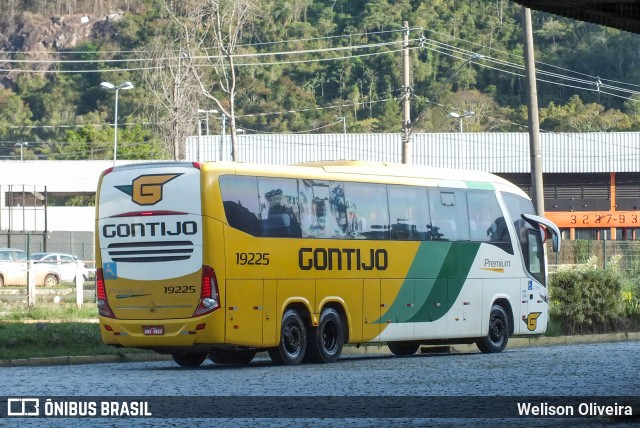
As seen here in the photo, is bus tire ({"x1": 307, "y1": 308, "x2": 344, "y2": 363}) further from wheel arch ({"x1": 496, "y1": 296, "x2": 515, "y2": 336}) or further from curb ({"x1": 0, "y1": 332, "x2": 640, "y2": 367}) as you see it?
wheel arch ({"x1": 496, "y1": 296, "x2": 515, "y2": 336})

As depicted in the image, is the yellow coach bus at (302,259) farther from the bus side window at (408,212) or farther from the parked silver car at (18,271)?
the parked silver car at (18,271)

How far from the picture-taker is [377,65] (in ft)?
417

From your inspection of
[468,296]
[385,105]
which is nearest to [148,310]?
[468,296]

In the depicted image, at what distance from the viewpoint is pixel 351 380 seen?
59.1 feet

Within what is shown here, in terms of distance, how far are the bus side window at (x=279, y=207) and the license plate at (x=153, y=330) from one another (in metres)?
2.39

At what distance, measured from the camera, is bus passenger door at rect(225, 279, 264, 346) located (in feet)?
68.5

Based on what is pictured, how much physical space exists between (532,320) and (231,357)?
Result: 771 centimetres

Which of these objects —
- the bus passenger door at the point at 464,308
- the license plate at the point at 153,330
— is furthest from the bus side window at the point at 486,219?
the license plate at the point at 153,330

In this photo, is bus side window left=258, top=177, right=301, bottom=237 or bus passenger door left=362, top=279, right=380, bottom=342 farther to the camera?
bus passenger door left=362, top=279, right=380, bottom=342

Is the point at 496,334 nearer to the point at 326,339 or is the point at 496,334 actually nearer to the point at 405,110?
A: the point at 326,339

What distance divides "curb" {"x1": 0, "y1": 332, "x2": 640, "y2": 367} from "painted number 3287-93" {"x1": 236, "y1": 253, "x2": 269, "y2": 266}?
140 inches

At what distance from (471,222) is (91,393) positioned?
1235 cm

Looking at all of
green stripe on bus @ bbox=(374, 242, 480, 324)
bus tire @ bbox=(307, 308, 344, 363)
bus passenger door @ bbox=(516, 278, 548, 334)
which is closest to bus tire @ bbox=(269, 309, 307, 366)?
bus tire @ bbox=(307, 308, 344, 363)

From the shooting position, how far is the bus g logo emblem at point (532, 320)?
91.5ft
